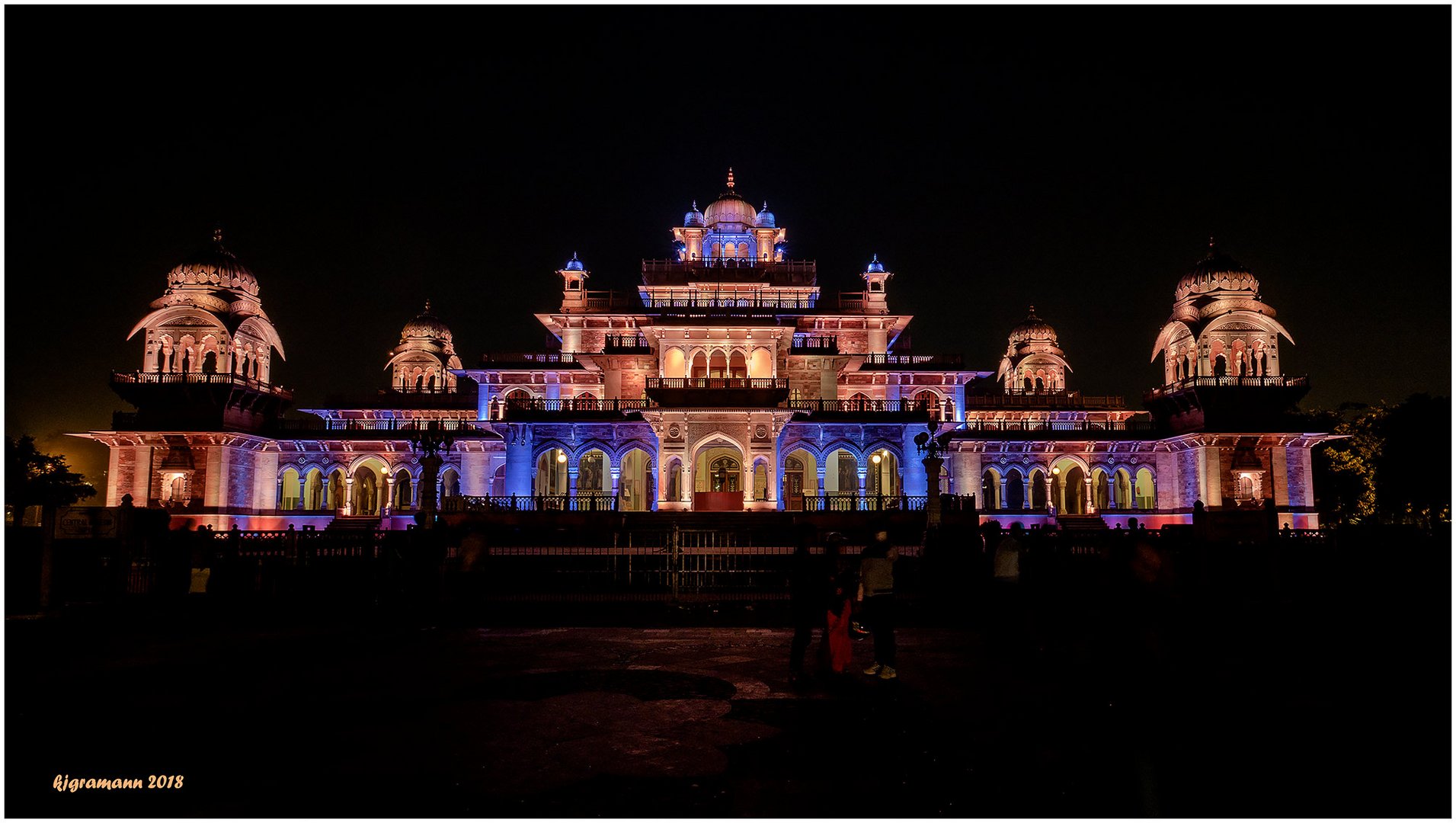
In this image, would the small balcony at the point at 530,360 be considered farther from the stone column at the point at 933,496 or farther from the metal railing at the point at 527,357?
the stone column at the point at 933,496

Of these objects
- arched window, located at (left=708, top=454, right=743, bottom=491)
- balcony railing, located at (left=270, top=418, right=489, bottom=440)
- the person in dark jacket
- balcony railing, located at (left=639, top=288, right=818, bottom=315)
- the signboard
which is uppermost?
balcony railing, located at (left=639, top=288, right=818, bottom=315)

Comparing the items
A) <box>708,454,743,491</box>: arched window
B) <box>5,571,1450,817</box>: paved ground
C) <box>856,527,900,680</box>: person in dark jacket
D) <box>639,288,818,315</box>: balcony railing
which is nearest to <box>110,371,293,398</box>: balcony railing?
<box>639,288,818,315</box>: balcony railing

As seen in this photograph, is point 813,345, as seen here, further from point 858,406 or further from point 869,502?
point 869,502

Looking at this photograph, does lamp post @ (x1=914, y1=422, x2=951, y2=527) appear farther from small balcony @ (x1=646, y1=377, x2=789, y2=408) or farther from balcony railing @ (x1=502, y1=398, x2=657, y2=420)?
balcony railing @ (x1=502, y1=398, x2=657, y2=420)

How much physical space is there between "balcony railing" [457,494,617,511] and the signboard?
44.8 ft

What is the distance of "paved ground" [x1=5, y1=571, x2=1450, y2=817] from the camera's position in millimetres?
5234

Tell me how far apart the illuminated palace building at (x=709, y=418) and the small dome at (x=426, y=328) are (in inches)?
269

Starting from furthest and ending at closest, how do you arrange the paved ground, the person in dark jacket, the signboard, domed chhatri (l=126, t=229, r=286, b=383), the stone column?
domed chhatri (l=126, t=229, r=286, b=383) < the stone column < the signboard < the person in dark jacket < the paved ground

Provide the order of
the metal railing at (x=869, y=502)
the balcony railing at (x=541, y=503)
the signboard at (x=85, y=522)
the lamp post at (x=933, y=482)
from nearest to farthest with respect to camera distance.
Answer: the signboard at (x=85, y=522) → the lamp post at (x=933, y=482) → the balcony railing at (x=541, y=503) → the metal railing at (x=869, y=502)

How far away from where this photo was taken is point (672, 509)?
1219 inches

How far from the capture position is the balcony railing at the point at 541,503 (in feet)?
92.3

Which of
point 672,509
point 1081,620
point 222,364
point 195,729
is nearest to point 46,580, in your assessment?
point 195,729

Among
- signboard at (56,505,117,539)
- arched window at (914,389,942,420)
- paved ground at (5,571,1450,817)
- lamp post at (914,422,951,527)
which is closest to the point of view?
paved ground at (5,571,1450,817)

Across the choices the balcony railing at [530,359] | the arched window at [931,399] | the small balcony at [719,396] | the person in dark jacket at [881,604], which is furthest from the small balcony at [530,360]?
the person in dark jacket at [881,604]
